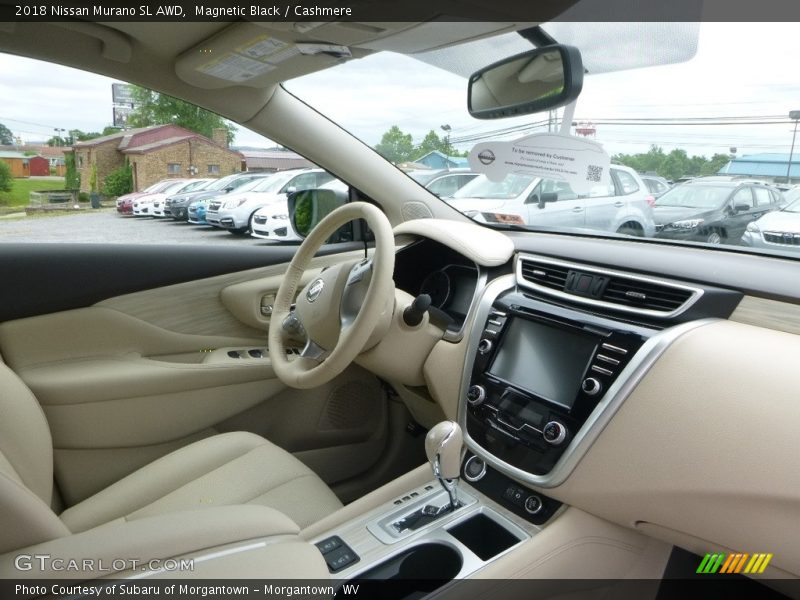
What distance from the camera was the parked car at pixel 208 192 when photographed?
7.84 feet

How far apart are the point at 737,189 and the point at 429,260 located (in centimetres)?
97

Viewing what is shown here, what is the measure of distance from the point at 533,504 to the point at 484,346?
443mm

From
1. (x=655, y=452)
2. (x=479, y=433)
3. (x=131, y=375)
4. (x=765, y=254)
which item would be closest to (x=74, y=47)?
(x=131, y=375)

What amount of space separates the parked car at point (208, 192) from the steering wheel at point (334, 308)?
2.09 ft

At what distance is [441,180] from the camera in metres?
2.44

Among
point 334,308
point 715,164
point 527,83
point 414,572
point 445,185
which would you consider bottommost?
point 414,572

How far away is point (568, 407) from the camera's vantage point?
1.50 m

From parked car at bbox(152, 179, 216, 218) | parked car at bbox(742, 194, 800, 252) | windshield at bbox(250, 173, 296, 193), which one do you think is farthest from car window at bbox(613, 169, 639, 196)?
parked car at bbox(152, 179, 216, 218)

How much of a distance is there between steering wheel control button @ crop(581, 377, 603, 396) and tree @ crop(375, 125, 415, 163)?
4.10 feet

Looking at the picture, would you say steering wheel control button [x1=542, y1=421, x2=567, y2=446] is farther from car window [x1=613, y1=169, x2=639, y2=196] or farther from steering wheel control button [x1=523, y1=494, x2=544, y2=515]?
car window [x1=613, y1=169, x2=639, y2=196]

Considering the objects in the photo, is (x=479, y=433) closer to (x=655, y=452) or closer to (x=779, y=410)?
(x=655, y=452)

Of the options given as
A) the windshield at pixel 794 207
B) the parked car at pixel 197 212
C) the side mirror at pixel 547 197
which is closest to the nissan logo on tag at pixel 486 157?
the side mirror at pixel 547 197

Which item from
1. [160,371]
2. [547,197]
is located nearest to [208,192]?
[160,371]

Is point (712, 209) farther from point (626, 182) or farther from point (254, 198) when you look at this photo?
point (254, 198)
